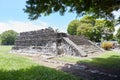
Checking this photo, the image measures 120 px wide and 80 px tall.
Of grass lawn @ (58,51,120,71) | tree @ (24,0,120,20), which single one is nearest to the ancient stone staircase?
grass lawn @ (58,51,120,71)

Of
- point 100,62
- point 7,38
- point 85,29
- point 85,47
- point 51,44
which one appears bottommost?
point 100,62

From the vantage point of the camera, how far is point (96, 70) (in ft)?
42.9

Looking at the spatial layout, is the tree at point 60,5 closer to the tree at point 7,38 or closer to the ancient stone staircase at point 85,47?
the ancient stone staircase at point 85,47

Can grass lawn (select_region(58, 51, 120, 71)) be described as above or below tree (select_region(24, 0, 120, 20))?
below

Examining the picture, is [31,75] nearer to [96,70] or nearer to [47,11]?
[47,11]

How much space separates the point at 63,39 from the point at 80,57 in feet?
11.1

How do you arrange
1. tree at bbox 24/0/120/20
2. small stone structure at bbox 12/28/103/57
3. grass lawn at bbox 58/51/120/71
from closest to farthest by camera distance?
tree at bbox 24/0/120/20 < grass lawn at bbox 58/51/120/71 < small stone structure at bbox 12/28/103/57

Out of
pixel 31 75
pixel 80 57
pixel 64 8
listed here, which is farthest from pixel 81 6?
pixel 80 57

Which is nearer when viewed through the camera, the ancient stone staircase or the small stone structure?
the small stone structure

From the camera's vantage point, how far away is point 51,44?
2109 centimetres

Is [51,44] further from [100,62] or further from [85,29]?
[85,29]

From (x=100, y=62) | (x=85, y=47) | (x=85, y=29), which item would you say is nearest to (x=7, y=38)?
(x=85, y=29)

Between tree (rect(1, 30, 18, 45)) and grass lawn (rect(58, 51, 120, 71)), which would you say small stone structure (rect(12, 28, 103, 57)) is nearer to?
grass lawn (rect(58, 51, 120, 71))

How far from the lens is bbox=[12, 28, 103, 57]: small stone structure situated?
20.0 meters
